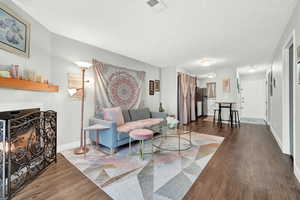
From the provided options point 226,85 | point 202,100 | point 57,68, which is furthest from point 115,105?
point 202,100

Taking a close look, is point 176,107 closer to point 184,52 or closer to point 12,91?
point 184,52

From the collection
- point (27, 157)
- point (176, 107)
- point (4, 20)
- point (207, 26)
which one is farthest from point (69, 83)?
point (176, 107)

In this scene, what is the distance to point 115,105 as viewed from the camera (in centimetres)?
358

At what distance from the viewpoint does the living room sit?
→ 62.4 inches

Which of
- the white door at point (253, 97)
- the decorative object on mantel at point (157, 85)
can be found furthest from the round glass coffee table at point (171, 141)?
the white door at point (253, 97)

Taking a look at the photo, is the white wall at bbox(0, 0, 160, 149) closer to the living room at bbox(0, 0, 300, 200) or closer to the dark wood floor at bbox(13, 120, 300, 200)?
the living room at bbox(0, 0, 300, 200)

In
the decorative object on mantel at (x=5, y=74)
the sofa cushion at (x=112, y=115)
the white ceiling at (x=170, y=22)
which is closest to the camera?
the decorative object on mantel at (x=5, y=74)

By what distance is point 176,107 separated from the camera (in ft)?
16.9

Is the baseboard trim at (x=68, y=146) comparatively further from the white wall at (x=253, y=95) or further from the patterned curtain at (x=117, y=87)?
the white wall at (x=253, y=95)

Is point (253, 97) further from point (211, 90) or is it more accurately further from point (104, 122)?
point (104, 122)

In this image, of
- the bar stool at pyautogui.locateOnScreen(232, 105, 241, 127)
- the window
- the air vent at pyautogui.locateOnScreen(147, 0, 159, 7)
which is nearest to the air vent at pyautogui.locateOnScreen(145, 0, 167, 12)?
the air vent at pyautogui.locateOnScreen(147, 0, 159, 7)

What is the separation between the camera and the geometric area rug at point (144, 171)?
4.87 feet

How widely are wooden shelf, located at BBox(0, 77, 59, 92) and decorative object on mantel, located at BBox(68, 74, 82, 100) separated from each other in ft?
1.20

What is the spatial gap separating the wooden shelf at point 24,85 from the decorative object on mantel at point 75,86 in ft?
1.20
